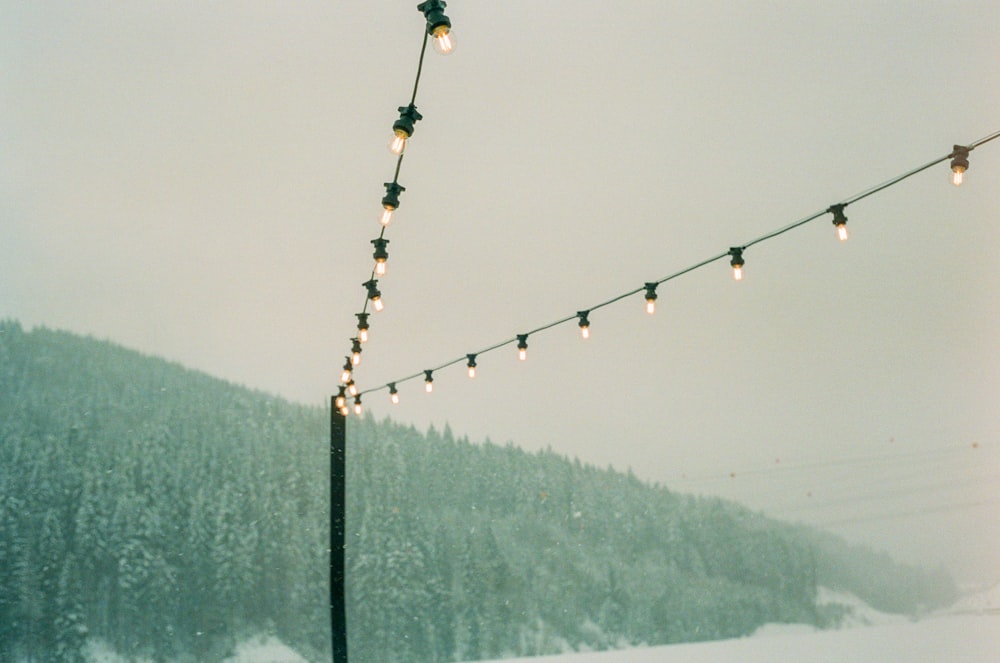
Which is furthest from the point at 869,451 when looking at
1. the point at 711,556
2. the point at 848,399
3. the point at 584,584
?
the point at 584,584

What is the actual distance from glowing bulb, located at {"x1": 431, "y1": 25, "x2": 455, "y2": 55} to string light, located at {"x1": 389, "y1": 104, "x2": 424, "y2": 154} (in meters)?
0.66

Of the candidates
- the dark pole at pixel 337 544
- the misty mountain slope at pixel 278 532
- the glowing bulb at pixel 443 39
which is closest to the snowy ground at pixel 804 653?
the misty mountain slope at pixel 278 532

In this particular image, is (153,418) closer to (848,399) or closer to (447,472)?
(447,472)

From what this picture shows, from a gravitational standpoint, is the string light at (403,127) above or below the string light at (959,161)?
above

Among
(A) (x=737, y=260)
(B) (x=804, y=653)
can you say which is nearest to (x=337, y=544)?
(A) (x=737, y=260)

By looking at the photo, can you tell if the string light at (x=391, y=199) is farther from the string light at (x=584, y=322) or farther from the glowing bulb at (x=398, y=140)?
the string light at (x=584, y=322)

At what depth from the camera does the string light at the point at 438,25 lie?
2.61 metres

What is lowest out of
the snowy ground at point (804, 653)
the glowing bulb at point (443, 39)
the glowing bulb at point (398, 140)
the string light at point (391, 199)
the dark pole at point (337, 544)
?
the snowy ground at point (804, 653)

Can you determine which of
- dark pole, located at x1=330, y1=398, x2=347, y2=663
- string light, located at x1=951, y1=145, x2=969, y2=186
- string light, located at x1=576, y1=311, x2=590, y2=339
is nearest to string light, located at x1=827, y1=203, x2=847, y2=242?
string light, located at x1=951, y1=145, x2=969, y2=186

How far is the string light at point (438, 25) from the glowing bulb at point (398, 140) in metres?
0.70

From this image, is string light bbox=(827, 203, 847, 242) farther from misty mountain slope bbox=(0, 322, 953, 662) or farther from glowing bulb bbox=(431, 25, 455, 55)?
misty mountain slope bbox=(0, 322, 953, 662)

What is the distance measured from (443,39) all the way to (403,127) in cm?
74

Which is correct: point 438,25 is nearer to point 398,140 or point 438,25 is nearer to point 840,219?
point 398,140

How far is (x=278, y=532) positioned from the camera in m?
18.9
